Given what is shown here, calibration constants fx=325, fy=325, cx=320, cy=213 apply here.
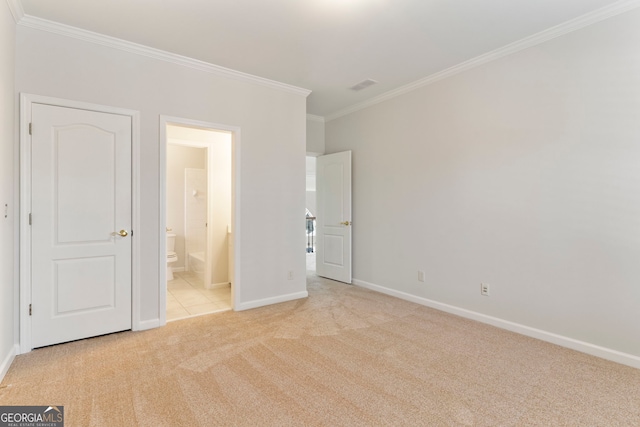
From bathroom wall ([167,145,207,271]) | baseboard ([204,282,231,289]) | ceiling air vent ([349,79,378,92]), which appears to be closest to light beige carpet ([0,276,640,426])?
baseboard ([204,282,231,289])

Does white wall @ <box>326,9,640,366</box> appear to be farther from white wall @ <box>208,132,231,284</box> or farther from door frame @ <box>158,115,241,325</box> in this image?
white wall @ <box>208,132,231,284</box>

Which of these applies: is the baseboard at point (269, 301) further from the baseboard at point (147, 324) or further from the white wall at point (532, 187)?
the white wall at point (532, 187)

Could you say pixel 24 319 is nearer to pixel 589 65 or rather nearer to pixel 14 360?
pixel 14 360

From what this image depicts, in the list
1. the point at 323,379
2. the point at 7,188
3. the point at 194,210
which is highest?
the point at 7,188

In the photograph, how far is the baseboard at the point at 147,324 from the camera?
10.4ft

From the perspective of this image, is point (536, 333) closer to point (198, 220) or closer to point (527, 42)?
point (527, 42)

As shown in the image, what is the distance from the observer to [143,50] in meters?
3.16

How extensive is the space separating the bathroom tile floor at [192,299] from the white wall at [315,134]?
267cm

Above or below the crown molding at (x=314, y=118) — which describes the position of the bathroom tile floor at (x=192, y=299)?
below

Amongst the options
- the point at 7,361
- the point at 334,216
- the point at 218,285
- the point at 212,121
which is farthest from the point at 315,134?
the point at 7,361

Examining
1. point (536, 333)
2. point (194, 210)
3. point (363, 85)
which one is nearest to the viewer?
point (536, 333)

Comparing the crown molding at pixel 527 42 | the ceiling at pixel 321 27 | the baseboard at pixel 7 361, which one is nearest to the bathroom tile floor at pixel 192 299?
the baseboard at pixel 7 361

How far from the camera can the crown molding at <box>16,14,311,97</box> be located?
272 centimetres

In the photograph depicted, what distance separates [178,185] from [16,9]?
3751 millimetres
